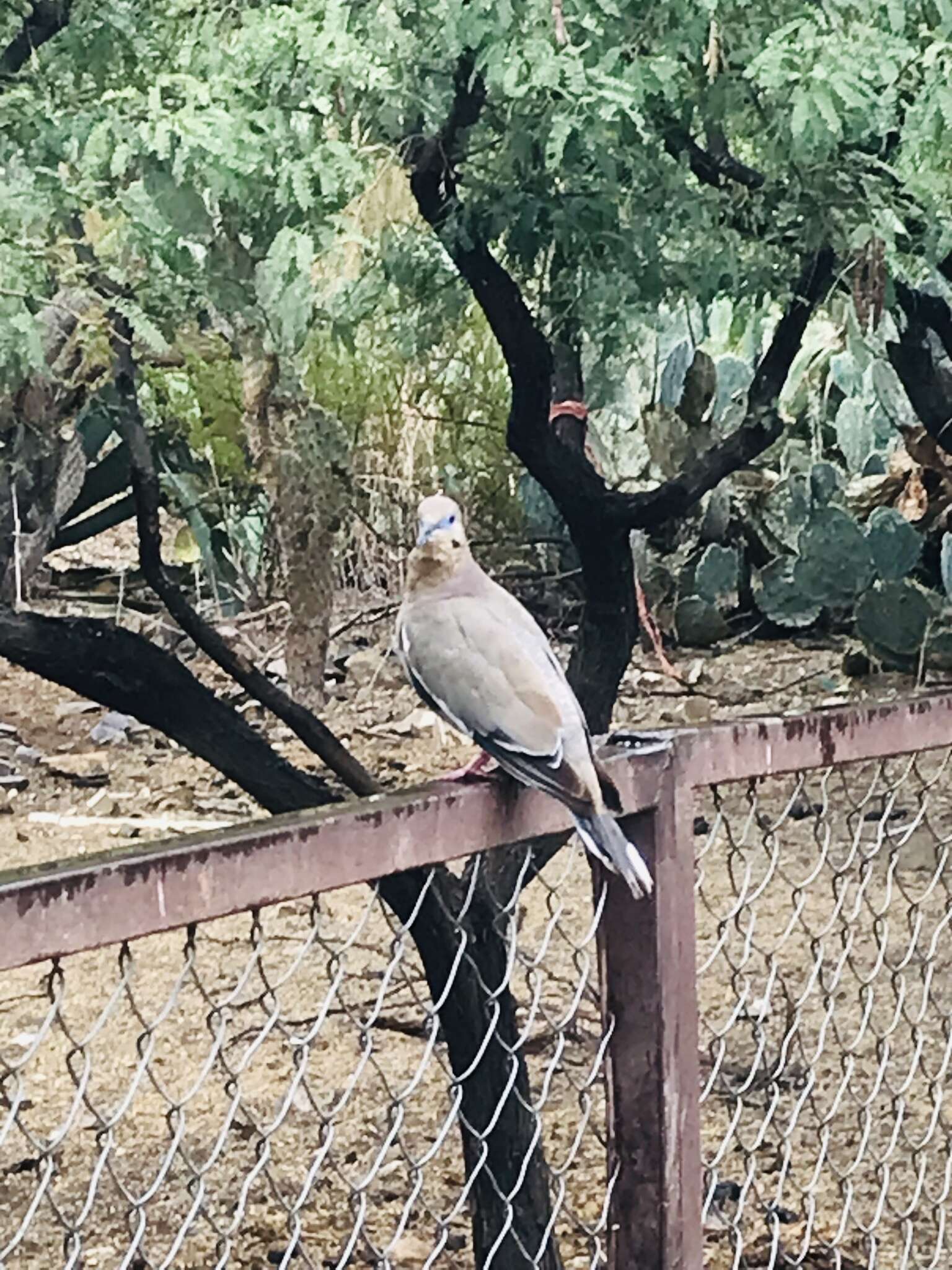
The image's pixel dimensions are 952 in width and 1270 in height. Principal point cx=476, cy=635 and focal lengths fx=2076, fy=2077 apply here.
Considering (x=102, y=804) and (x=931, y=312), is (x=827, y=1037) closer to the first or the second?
(x=931, y=312)

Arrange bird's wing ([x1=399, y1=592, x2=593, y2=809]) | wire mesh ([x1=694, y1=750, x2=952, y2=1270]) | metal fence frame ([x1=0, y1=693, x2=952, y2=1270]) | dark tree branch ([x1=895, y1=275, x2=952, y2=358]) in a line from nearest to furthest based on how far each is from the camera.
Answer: metal fence frame ([x1=0, y1=693, x2=952, y2=1270]) < bird's wing ([x1=399, y1=592, x2=593, y2=809]) < wire mesh ([x1=694, y1=750, x2=952, y2=1270]) < dark tree branch ([x1=895, y1=275, x2=952, y2=358])

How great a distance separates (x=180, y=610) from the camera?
4992 millimetres

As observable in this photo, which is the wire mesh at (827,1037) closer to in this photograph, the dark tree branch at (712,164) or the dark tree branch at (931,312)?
the dark tree branch at (712,164)

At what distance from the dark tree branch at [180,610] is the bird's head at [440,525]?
1.67 meters

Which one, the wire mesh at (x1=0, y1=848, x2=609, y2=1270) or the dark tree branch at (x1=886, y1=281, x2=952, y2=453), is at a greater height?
the dark tree branch at (x1=886, y1=281, x2=952, y2=453)

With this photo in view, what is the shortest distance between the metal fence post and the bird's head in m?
0.95

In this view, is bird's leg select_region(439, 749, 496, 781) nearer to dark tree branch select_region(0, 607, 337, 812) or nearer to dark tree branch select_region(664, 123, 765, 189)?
dark tree branch select_region(0, 607, 337, 812)

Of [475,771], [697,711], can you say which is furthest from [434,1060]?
[475,771]

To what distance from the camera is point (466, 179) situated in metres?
4.34

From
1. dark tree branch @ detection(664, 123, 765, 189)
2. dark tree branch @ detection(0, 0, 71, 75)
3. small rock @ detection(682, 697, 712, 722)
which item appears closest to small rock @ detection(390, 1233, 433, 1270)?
dark tree branch @ detection(664, 123, 765, 189)

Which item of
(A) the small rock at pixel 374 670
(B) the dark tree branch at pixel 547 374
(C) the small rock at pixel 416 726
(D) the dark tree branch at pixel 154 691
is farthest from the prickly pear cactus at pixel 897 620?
(D) the dark tree branch at pixel 154 691

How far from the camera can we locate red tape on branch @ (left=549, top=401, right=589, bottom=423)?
543 centimetres

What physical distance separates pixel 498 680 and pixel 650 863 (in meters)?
0.50

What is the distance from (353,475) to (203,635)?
522 centimetres
